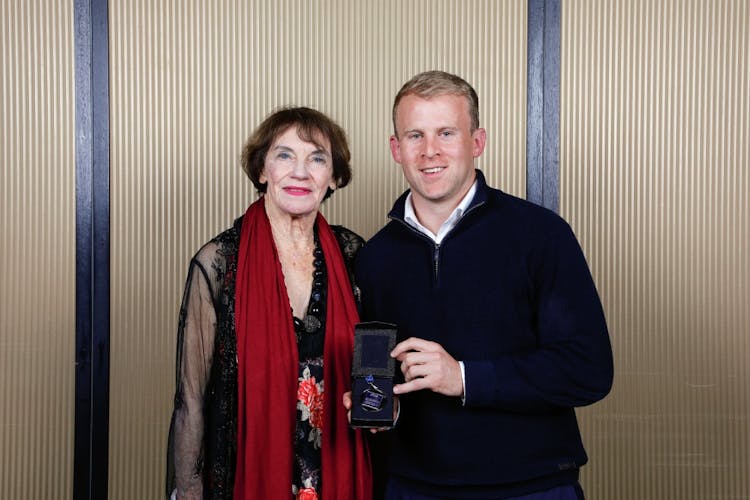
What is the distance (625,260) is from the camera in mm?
3051

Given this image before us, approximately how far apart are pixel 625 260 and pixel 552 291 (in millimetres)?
1334

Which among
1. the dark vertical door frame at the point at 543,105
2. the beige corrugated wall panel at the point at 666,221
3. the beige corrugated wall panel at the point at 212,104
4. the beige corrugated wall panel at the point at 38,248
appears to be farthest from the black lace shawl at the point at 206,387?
the beige corrugated wall panel at the point at 666,221

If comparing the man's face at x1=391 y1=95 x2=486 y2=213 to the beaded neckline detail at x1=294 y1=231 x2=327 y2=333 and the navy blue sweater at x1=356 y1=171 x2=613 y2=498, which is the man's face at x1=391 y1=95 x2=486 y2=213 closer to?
the navy blue sweater at x1=356 y1=171 x2=613 y2=498

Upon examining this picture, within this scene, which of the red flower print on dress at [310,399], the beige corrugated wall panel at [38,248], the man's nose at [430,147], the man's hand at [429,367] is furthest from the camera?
the beige corrugated wall panel at [38,248]

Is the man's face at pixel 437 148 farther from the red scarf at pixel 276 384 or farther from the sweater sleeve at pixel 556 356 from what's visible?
the red scarf at pixel 276 384

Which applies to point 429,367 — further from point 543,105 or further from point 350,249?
point 543,105

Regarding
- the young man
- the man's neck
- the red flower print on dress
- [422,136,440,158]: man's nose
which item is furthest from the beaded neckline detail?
[422,136,440,158]: man's nose

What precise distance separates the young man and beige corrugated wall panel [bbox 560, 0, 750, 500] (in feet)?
3.99

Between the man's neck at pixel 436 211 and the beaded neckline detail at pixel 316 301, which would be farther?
the beaded neckline detail at pixel 316 301

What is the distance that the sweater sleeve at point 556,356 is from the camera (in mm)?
1775

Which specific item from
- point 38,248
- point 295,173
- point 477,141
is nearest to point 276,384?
point 295,173

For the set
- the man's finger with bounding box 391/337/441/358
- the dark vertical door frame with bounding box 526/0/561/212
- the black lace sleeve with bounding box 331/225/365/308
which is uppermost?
the dark vertical door frame with bounding box 526/0/561/212

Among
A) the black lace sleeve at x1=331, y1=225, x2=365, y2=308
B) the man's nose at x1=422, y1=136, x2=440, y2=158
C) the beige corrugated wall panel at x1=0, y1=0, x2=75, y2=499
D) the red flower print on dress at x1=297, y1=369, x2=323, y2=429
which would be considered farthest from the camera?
the beige corrugated wall panel at x1=0, y1=0, x2=75, y2=499

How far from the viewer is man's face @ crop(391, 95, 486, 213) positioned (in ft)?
6.34
